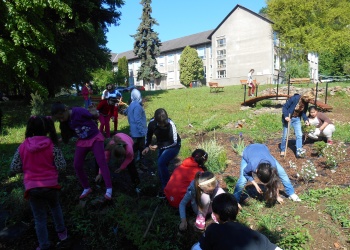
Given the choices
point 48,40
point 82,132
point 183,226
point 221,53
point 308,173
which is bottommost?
point 183,226

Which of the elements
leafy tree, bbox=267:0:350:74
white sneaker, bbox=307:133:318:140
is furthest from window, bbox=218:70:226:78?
white sneaker, bbox=307:133:318:140

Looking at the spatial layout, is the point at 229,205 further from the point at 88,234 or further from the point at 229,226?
the point at 88,234

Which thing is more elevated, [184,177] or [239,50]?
[239,50]

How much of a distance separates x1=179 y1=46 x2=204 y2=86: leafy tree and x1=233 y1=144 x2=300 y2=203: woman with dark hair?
43901mm

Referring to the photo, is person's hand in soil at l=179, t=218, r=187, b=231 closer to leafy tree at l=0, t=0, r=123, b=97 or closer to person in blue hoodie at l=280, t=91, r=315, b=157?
person in blue hoodie at l=280, t=91, r=315, b=157

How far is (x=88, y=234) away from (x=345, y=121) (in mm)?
9308

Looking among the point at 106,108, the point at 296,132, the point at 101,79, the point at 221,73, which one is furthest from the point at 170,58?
the point at 296,132

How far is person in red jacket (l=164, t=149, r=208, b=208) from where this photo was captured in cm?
401

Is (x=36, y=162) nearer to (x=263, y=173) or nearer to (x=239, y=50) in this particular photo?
(x=263, y=173)

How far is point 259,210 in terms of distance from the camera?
415 centimetres

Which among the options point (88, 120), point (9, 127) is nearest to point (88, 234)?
point (88, 120)

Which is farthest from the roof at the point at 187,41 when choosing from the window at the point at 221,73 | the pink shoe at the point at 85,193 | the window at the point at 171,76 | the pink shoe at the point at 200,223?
the pink shoe at the point at 200,223

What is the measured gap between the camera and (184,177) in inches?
158

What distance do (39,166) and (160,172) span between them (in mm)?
1843
